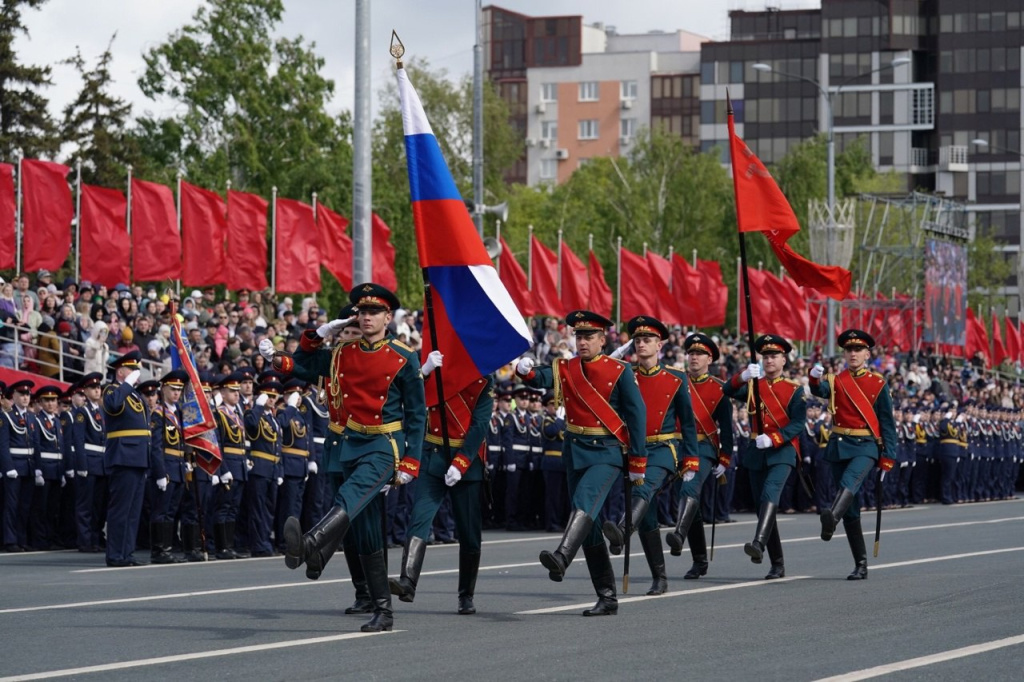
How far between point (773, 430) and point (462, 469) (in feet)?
13.9

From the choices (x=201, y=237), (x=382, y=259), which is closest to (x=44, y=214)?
(x=201, y=237)

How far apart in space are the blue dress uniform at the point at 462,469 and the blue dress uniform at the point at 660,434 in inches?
69.1

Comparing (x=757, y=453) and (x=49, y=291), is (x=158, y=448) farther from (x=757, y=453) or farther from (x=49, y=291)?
(x=49, y=291)

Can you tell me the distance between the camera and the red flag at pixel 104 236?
2733 centimetres

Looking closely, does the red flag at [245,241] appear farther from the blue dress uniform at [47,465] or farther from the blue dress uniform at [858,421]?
the blue dress uniform at [858,421]

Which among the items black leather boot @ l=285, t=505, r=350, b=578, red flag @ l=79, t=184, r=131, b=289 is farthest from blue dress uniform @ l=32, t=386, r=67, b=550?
black leather boot @ l=285, t=505, r=350, b=578

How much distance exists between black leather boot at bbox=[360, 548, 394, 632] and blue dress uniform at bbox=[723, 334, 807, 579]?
4727mm

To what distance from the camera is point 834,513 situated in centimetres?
1462

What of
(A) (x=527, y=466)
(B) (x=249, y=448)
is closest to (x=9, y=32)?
(A) (x=527, y=466)

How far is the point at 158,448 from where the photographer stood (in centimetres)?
1770

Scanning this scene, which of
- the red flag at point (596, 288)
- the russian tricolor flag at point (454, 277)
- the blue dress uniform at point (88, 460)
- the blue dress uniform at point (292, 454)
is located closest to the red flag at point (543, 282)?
the red flag at point (596, 288)

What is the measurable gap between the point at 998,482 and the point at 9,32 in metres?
31.5

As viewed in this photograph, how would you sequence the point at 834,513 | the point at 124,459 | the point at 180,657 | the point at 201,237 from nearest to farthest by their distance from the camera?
the point at 180,657
the point at 834,513
the point at 124,459
the point at 201,237

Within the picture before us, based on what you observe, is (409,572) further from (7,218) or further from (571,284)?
(571,284)
